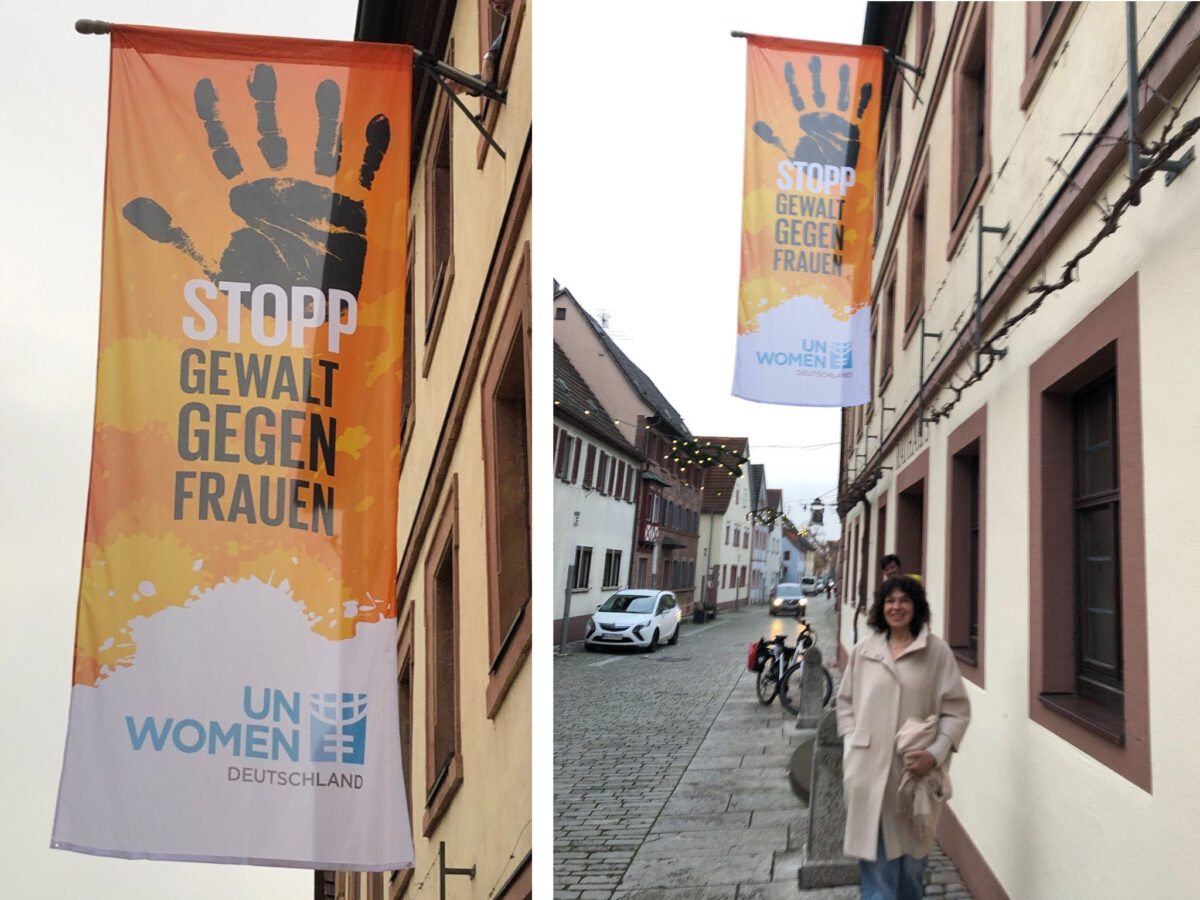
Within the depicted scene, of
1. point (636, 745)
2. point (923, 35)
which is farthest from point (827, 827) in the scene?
point (923, 35)

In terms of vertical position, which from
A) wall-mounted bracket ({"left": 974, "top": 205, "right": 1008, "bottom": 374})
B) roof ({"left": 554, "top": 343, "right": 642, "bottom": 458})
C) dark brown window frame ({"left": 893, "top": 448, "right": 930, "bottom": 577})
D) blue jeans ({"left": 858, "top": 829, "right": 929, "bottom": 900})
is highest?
wall-mounted bracket ({"left": 974, "top": 205, "right": 1008, "bottom": 374})

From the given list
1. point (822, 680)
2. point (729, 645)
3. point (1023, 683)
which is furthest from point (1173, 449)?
point (729, 645)

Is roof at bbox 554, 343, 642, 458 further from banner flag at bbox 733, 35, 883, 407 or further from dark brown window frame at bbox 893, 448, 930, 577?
dark brown window frame at bbox 893, 448, 930, 577

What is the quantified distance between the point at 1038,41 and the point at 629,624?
1083 centimetres

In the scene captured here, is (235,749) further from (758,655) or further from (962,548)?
(758,655)

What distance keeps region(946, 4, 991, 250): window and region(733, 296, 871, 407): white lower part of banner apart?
1.67m

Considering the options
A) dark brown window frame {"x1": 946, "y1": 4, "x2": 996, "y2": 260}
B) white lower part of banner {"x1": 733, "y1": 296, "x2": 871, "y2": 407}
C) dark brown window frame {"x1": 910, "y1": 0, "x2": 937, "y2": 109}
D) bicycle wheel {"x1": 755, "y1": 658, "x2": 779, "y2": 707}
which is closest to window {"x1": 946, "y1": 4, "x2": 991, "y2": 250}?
dark brown window frame {"x1": 946, "y1": 4, "x2": 996, "y2": 260}

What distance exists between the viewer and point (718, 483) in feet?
33.2

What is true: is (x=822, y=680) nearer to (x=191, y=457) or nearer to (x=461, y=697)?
(x=461, y=697)

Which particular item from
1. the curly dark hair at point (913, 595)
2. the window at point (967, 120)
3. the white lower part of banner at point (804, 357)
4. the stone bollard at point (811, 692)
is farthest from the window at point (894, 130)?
the curly dark hair at point (913, 595)

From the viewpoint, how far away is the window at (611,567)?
926cm

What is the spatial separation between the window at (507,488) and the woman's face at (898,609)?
4.59 ft

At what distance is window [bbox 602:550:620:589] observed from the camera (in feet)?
30.4

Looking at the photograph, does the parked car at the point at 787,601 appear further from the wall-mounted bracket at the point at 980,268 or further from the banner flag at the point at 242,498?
the banner flag at the point at 242,498
